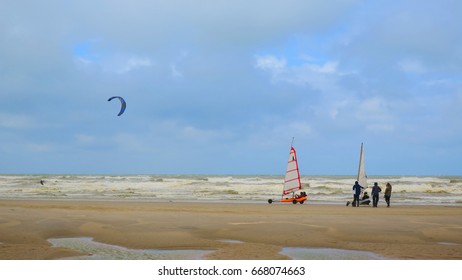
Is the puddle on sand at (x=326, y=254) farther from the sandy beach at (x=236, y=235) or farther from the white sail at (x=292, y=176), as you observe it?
the white sail at (x=292, y=176)

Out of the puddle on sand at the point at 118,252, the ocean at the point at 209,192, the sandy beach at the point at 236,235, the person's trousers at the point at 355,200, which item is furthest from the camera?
the ocean at the point at 209,192

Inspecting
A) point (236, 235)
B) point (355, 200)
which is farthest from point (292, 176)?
point (236, 235)

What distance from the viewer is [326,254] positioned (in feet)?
31.7

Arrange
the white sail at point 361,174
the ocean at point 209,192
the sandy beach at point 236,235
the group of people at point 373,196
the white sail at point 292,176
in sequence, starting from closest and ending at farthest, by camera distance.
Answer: the sandy beach at point 236,235 < the group of people at point 373,196 < the white sail at point 361,174 < the white sail at point 292,176 < the ocean at point 209,192

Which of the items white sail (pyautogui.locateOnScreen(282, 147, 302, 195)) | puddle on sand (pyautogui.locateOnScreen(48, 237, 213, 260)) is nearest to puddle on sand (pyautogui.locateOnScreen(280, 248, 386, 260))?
puddle on sand (pyautogui.locateOnScreen(48, 237, 213, 260))

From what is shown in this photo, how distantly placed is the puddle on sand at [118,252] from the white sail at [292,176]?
64.6 feet

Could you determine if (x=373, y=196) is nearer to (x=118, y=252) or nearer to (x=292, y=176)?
(x=292, y=176)

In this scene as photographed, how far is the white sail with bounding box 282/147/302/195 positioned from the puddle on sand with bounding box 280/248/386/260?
19191 millimetres

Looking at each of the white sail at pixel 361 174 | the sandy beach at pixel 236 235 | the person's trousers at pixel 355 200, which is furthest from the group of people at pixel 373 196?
the sandy beach at pixel 236 235

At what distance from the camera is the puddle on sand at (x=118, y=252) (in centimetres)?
917

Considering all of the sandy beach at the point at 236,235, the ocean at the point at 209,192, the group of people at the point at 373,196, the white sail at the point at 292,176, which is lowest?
the ocean at the point at 209,192

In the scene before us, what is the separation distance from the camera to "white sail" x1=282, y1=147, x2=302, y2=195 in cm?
2934

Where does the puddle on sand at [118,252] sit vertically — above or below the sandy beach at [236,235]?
below
